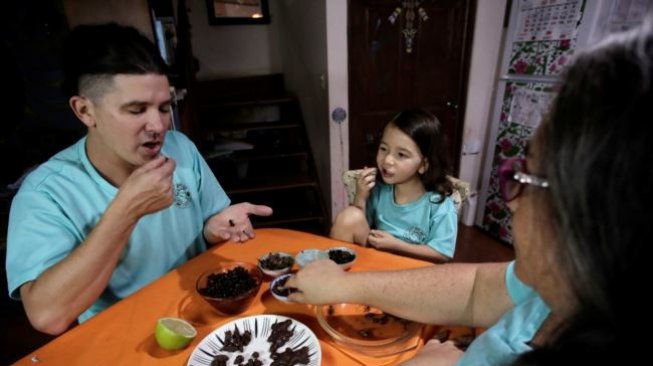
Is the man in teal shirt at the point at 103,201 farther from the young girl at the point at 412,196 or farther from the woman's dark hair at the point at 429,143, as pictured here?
the woman's dark hair at the point at 429,143

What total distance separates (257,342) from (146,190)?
20.6 inches

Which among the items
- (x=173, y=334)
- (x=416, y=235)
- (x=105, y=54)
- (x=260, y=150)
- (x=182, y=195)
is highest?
(x=105, y=54)

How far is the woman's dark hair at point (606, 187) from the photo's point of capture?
35 centimetres

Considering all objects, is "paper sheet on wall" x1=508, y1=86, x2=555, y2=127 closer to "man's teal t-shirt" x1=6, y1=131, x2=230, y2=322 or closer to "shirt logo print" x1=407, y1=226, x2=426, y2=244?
"shirt logo print" x1=407, y1=226, x2=426, y2=244

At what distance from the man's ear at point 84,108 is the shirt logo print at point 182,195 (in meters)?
0.37

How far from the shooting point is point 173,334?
2.75ft

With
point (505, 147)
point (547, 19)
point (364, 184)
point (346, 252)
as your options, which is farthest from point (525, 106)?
point (346, 252)

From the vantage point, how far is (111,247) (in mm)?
929

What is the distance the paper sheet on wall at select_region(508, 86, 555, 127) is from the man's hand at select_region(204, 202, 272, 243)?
2.38 meters

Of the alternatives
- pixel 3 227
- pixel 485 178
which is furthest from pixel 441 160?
pixel 3 227

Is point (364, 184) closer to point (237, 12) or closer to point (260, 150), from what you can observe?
point (260, 150)

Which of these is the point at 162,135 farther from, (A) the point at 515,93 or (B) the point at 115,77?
(A) the point at 515,93

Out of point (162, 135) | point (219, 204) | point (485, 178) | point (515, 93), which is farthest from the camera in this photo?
point (485, 178)

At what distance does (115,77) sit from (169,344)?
799 millimetres
